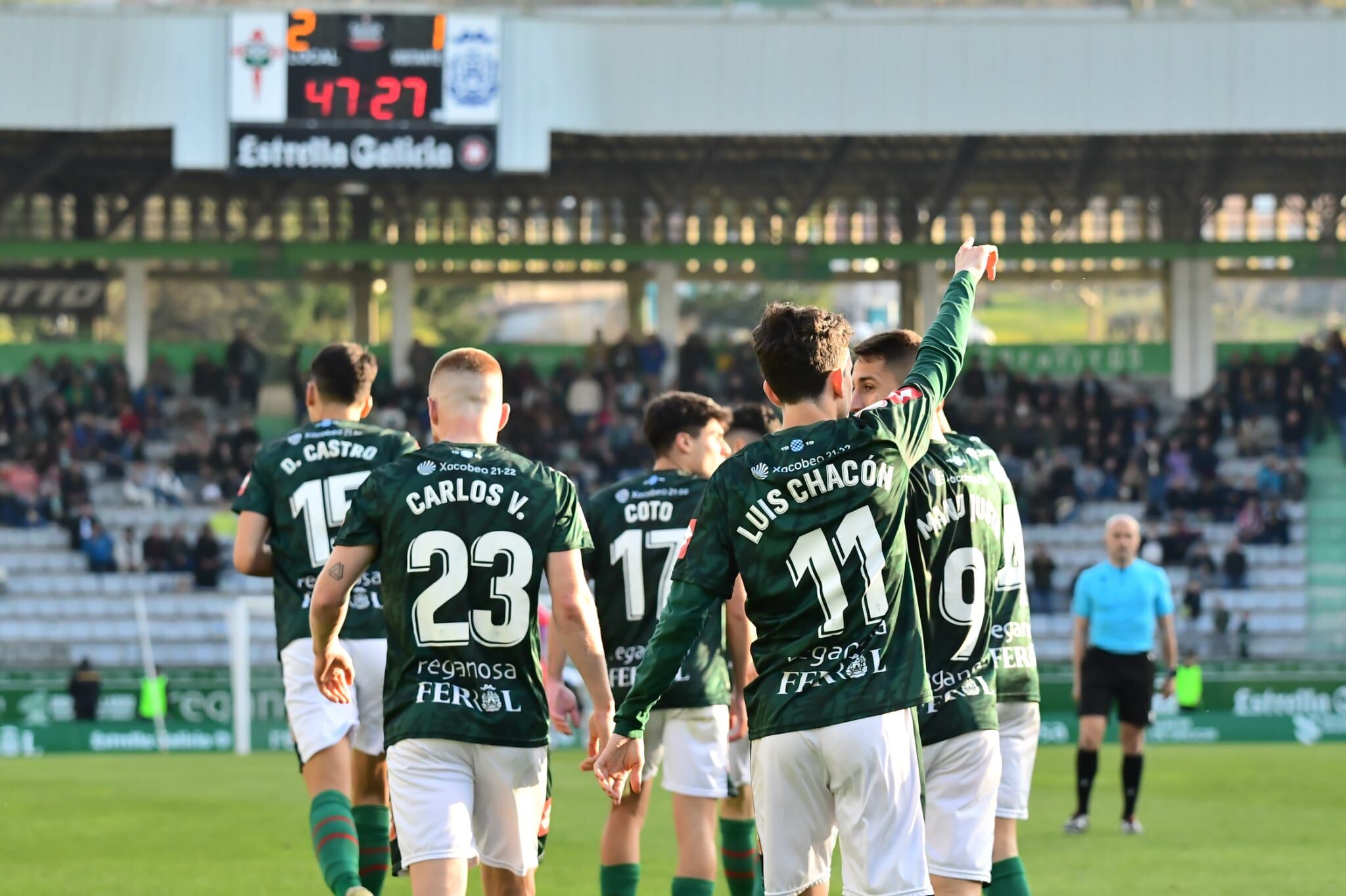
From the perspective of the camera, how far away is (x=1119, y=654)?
13531mm

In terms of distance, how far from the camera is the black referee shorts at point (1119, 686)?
44.0 feet

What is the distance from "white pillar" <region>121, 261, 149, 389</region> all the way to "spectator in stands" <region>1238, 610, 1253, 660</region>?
1856 cm

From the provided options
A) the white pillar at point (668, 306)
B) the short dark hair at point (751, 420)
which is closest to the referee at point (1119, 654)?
the short dark hair at point (751, 420)

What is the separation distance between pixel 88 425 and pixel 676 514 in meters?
25.0

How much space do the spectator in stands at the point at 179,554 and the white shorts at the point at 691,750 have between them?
21.6 m

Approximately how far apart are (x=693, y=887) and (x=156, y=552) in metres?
22.2

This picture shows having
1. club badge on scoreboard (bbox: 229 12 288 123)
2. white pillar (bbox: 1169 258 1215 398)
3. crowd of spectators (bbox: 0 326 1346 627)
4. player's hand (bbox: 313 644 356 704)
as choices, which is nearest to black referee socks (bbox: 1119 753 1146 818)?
player's hand (bbox: 313 644 356 704)

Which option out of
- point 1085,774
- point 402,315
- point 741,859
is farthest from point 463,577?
point 402,315

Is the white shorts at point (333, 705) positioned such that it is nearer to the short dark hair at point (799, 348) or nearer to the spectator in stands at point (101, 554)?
the short dark hair at point (799, 348)

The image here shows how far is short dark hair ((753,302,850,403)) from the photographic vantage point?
5562mm

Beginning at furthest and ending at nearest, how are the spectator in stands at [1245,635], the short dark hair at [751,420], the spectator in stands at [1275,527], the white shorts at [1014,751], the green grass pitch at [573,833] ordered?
1. the spectator in stands at [1275,527]
2. the spectator in stands at [1245,635]
3. the green grass pitch at [573,833]
4. the short dark hair at [751,420]
5. the white shorts at [1014,751]

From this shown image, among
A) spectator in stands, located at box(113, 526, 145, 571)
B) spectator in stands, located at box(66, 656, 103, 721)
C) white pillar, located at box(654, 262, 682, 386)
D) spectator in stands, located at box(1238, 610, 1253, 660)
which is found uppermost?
white pillar, located at box(654, 262, 682, 386)

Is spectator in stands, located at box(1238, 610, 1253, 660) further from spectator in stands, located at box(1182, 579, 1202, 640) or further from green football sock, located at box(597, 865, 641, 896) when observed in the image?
green football sock, located at box(597, 865, 641, 896)

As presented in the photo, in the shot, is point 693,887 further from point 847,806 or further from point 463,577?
point 847,806
